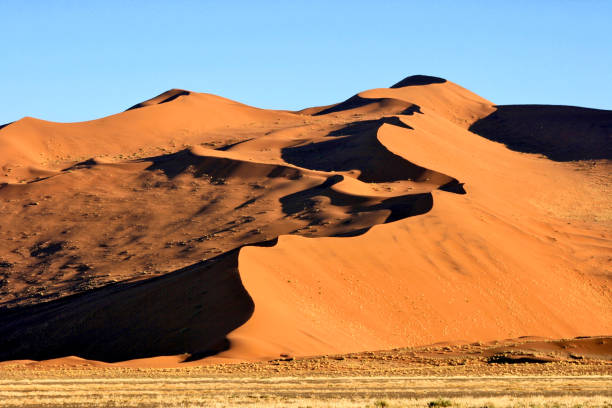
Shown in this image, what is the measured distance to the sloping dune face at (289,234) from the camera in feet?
113

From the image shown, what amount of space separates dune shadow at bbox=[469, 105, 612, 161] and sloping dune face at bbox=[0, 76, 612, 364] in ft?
1.19

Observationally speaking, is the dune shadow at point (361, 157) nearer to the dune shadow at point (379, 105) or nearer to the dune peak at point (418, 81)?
the dune shadow at point (379, 105)

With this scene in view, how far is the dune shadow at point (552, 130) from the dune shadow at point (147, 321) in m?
50.6

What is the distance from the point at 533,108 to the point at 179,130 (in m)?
36.8

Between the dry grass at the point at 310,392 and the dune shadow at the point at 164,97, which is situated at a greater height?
the dune shadow at the point at 164,97

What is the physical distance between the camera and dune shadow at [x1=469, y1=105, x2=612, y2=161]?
8206cm

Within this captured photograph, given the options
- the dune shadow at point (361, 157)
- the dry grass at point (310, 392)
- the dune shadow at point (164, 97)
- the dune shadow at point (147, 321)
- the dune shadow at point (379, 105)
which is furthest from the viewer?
the dune shadow at point (164, 97)

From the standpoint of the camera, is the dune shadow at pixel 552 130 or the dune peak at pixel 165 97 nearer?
the dune shadow at pixel 552 130

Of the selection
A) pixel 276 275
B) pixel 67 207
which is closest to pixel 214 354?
pixel 276 275

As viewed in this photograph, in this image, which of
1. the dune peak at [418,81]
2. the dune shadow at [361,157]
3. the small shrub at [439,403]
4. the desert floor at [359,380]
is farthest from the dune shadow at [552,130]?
the small shrub at [439,403]

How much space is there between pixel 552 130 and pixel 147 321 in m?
62.7

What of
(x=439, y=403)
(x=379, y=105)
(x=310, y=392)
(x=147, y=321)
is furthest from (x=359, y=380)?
(x=379, y=105)

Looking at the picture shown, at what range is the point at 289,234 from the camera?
45.8m

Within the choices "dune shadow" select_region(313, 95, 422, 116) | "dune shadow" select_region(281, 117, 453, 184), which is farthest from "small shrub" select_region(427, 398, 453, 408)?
"dune shadow" select_region(313, 95, 422, 116)
